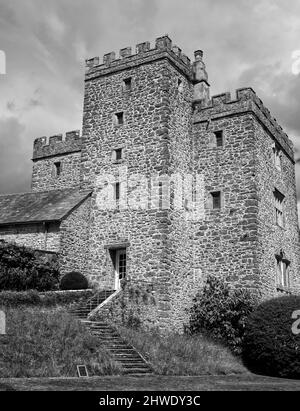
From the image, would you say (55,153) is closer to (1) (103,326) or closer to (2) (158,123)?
(2) (158,123)

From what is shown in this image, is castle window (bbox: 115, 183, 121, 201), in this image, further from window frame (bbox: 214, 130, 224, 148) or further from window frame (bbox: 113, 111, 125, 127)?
window frame (bbox: 214, 130, 224, 148)

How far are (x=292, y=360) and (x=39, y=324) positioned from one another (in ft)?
26.9

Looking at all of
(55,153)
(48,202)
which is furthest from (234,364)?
(55,153)

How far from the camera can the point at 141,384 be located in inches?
492

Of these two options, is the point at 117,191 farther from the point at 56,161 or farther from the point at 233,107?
the point at 56,161

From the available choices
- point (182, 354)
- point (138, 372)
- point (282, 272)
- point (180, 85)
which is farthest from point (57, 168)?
point (138, 372)

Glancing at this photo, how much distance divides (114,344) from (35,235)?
8.65 meters

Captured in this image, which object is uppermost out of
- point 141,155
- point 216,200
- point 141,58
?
point 141,58

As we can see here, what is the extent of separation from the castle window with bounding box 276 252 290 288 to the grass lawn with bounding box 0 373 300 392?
1099 cm

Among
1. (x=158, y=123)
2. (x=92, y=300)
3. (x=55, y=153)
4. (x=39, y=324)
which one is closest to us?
(x=39, y=324)

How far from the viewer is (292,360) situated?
665 inches

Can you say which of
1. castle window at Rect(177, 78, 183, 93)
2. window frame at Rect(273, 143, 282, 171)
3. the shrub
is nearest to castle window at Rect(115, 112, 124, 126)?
castle window at Rect(177, 78, 183, 93)

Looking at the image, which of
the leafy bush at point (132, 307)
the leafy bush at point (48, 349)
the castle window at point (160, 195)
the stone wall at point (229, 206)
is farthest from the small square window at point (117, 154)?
the leafy bush at point (48, 349)

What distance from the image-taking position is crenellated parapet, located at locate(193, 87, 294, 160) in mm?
24480
